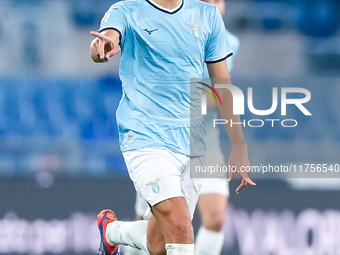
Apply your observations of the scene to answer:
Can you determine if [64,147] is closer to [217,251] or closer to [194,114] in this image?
[217,251]

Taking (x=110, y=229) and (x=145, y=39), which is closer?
(x=145, y=39)

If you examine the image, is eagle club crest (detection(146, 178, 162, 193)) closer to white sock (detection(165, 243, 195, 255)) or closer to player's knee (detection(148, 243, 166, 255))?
white sock (detection(165, 243, 195, 255))

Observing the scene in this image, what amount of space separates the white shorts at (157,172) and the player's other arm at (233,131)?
0.26 metres

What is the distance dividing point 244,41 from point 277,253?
2822 mm

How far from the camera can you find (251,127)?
6512mm

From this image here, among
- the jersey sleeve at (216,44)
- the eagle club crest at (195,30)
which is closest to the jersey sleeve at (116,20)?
the eagle club crest at (195,30)

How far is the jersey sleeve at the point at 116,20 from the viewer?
103 inches

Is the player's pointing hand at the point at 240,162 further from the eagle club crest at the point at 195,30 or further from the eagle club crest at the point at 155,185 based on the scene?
the eagle club crest at the point at 195,30

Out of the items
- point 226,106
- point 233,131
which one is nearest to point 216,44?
point 226,106

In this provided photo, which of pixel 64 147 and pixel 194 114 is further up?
pixel 194 114

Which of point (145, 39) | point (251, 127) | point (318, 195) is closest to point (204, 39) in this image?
point (145, 39)

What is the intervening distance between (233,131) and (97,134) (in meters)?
2.97

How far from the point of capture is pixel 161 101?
2.74 m

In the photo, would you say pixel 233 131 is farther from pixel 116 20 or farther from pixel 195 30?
pixel 116 20
